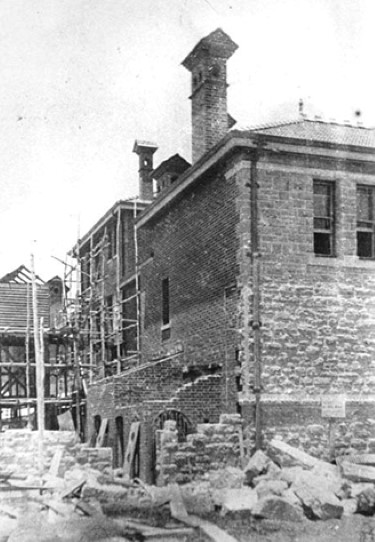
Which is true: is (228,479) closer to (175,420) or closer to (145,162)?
(175,420)

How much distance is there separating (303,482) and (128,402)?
6788mm

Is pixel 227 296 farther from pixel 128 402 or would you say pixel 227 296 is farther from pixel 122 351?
pixel 122 351

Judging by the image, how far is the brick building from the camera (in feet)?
55.1

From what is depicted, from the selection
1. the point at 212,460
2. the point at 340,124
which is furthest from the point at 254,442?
the point at 340,124

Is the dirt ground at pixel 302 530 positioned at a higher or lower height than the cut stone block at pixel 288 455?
lower

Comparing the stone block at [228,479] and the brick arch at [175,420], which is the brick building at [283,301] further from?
the stone block at [228,479]

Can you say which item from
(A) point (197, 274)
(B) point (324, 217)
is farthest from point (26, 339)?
(B) point (324, 217)

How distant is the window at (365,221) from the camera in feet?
59.3

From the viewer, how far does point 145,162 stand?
33.2 meters

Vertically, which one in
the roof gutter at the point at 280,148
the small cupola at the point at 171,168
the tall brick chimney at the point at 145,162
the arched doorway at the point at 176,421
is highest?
the tall brick chimney at the point at 145,162

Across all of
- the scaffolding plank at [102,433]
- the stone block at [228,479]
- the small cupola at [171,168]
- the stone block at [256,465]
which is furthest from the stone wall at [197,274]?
the small cupola at [171,168]

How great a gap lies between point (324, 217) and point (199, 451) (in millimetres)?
6187

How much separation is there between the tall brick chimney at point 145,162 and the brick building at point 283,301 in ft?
44.8

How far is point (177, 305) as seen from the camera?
70.3 feet
